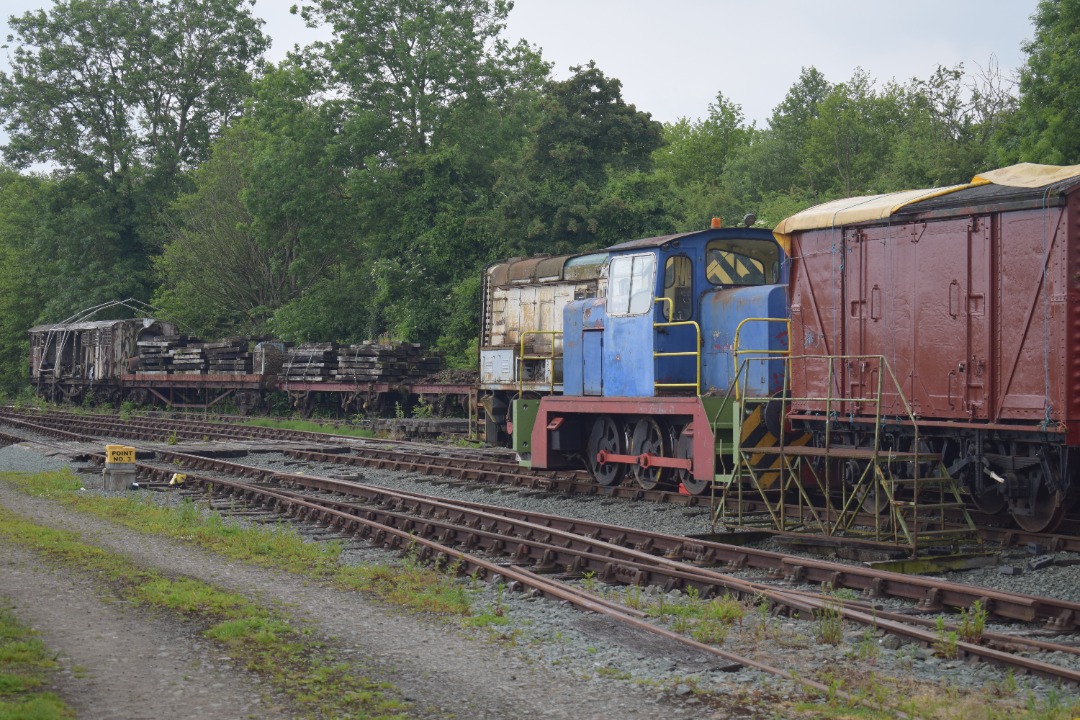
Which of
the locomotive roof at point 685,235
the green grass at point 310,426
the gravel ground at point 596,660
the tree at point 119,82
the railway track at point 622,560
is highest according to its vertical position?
the tree at point 119,82

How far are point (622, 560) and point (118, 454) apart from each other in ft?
32.4

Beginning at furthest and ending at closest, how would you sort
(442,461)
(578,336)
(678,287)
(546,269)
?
(546,269) → (442,461) → (578,336) → (678,287)

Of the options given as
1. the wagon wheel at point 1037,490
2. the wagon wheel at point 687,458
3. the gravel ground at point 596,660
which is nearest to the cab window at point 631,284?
the wagon wheel at point 687,458

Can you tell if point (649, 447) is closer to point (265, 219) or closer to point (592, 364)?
point (592, 364)

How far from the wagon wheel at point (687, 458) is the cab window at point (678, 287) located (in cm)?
160

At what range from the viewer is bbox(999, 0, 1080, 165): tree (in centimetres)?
2789

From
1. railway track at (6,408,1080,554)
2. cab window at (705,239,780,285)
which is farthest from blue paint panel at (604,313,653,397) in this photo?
railway track at (6,408,1080,554)

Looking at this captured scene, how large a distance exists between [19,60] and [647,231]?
42.7 metres

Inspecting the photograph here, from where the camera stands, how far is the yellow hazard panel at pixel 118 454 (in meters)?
16.2

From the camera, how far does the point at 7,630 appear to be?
6918 millimetres

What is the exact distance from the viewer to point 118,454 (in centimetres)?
1623

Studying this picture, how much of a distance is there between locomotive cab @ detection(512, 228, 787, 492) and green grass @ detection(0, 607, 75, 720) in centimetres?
782

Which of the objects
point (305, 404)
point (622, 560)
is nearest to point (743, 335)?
point (622, 560)

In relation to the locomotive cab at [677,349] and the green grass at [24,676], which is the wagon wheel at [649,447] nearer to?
the locomotive cab at [677,349]
